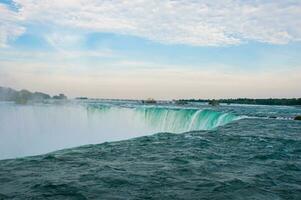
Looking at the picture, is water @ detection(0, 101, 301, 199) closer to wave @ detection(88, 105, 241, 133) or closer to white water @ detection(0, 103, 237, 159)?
white water @ detection(0, 103, 237, 159)

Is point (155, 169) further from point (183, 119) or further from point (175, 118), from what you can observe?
point (175, 118)

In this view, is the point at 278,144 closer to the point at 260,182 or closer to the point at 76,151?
the point at 260,182

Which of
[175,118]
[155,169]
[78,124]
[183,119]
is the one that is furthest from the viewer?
[175,118]

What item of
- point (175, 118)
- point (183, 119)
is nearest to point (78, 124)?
point (175, 118)

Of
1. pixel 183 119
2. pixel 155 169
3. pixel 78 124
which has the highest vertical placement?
pixel 183 119

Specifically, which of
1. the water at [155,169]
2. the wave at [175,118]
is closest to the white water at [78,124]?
the wave at [175,118]

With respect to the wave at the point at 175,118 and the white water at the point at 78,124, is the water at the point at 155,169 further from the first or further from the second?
the wave at the point at 175,118

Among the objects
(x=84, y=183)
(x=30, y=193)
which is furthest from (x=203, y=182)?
(x=30, y=193)

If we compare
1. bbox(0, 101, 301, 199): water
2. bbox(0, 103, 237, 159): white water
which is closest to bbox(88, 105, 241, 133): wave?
bbox(0, 103, 237, 159): white water

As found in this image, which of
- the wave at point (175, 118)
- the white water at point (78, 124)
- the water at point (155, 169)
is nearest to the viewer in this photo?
the water at point (155, 169)
